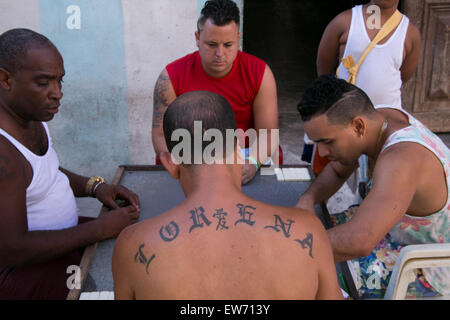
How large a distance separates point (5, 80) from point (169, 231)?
113cm

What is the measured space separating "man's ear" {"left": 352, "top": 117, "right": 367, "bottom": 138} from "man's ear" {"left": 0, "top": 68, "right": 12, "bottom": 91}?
5.05 feet

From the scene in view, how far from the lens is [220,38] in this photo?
2.57 meters

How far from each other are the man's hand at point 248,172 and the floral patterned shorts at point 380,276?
2.30 feet

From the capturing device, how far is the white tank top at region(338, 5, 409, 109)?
10.1 feet

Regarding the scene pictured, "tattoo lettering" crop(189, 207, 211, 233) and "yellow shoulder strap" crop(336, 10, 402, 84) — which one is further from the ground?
"yellow shoulder strap" crop(336, 10, 402, 84)

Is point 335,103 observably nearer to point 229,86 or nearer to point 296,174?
point 296,174

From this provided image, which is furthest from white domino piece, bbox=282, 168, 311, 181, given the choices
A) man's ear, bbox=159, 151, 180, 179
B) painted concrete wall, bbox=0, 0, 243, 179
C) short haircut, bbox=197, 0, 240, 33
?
painted concrete wall, bbox=0, 0, 243, 179

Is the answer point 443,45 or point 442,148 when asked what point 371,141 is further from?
point 443,45

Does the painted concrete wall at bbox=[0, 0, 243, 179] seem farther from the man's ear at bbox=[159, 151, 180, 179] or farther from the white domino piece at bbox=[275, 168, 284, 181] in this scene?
the man's ear at bbox=[159, 151, 180, 179]

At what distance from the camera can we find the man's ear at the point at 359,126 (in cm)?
199

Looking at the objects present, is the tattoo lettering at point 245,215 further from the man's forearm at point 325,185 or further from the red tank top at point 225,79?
the red tank top at point 225,79

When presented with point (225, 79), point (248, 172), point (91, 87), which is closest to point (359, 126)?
point (248, 172)

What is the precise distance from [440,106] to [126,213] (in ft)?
13.0

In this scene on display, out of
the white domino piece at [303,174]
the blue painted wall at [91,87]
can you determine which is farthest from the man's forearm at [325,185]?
the blue painted wall at [91,87]
